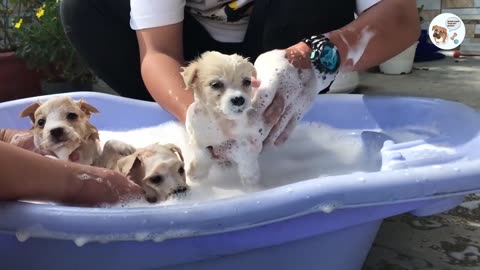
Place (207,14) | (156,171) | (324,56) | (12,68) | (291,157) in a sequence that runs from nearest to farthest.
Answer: (156,171) < (324,56) < (291,157) < (207,14) < (12,68)

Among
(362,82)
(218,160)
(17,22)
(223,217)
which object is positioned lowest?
(362,82)

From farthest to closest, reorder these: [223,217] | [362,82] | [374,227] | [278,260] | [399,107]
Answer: [362,82] < [399,107] < [374,227] < [278,260] < [223,217]

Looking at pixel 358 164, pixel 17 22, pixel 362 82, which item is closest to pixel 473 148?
pixel 358 164

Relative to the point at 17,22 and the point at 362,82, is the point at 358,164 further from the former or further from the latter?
the point at 17,22

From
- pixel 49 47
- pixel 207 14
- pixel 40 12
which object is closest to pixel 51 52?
pixel 49 47

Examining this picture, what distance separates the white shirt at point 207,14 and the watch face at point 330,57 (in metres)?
0.23

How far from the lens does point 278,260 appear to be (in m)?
0.87

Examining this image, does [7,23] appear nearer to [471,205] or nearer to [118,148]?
[118,148]

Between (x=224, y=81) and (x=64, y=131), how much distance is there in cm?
35

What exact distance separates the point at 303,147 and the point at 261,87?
386 mm

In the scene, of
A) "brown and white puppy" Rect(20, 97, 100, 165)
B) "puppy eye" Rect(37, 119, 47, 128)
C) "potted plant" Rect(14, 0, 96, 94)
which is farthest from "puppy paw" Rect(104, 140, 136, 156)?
"potted plant" Rect(14, 0, 96, 94)

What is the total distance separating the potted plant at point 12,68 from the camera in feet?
8.80

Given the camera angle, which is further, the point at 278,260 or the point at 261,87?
the point at 261,87

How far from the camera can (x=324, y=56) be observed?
1.10 metres
